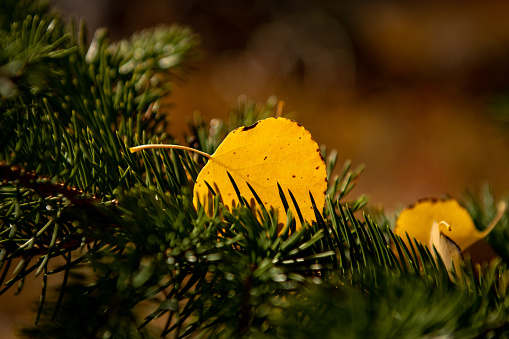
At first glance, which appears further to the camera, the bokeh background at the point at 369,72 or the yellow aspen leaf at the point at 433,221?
the bokeh background at the point at 369,72

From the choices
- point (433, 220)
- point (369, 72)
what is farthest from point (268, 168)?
point (369, 72)

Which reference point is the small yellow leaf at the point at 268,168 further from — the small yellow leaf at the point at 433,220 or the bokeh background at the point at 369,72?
the bokeh background at the point at 369,72

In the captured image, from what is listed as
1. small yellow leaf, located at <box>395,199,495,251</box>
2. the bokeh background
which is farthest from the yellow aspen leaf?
the bokeh background

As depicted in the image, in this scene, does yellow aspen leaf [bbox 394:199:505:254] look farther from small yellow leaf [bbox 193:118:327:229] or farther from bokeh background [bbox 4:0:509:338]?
bokeh background [bbox 4:0:509:338]

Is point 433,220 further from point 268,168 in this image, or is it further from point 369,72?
point 369,72

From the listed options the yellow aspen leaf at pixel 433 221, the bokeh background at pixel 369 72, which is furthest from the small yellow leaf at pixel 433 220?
the bokeh background at pixel 369 72

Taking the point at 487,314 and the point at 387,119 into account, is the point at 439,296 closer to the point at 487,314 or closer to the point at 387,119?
the point at 487,314

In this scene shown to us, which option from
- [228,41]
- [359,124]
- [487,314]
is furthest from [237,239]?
[228,41]
